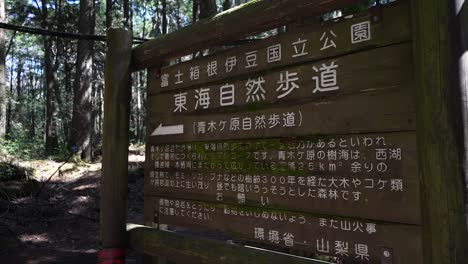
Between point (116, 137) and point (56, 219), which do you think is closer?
point (116, 137)

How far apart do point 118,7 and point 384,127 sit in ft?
83.0

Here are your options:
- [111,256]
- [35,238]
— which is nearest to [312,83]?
[111,256]

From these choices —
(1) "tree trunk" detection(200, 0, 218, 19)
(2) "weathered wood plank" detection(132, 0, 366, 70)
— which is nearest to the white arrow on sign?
(2) "weathered wood plank" detection(132, 0, 366, 70)

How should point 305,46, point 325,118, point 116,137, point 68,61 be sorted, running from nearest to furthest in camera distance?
point 325,118, point 305,46, point 116,137, point 68,61

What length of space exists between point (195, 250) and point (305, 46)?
1502mm

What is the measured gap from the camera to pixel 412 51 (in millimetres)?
1871

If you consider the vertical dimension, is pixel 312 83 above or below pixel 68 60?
below

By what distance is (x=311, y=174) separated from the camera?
2.20 metres

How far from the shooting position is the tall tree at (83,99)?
13.3 meters

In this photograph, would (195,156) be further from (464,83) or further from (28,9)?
(28,9)

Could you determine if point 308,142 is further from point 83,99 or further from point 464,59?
point 83,99

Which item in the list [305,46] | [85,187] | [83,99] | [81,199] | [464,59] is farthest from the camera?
[83,99]

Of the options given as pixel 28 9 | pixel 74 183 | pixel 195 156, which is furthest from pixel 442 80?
pixel 28 9

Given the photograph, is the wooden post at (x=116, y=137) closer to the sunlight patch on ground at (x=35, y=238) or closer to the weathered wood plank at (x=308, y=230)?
the weathered wood plank at (x=308, y=230)
